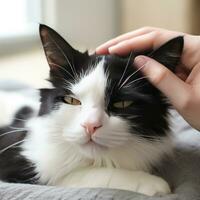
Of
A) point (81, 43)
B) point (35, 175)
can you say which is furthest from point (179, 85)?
point (81, 43)

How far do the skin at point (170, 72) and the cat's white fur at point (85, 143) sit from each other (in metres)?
0.09

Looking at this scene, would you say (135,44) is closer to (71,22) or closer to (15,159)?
(15,159)

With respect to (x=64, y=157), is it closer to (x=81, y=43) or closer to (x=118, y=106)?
(x=118, y=106)

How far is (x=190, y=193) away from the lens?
0.85 m

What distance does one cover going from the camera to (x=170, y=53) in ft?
3.07

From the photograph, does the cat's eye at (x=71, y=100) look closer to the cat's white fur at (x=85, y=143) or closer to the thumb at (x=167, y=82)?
the cat's white fur at (x=85, y=143)

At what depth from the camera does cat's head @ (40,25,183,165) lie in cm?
85

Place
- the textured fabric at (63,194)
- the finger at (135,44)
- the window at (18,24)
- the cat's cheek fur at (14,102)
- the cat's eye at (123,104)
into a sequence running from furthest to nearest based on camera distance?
the window at (18,24)
the cat's cheek fur at (14,102)
the finger at (135,44)
the cat's eye at (123,104)
the textured fabric at (63,194)

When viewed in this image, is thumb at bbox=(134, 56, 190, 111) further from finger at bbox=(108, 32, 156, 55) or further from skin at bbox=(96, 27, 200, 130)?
finger at bbox=(108, 32, 156, 55)

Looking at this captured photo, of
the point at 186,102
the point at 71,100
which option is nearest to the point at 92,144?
the point at 71,100

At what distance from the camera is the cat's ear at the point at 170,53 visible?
36.1 inches

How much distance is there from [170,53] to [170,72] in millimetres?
48

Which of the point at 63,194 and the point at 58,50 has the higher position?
the point at 58,50

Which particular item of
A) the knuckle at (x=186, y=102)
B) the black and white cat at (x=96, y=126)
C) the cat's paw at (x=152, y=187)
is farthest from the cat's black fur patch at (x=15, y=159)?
the knuckle at (x=186, y=102)
